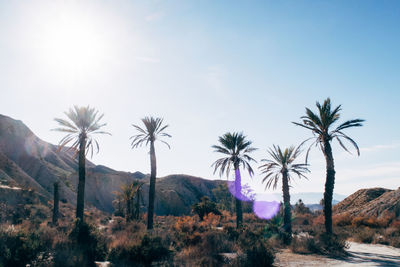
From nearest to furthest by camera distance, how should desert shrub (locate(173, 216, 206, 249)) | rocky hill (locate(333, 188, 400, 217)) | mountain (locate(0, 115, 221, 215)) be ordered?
desert shrub (locate(173, 216, 206, 249)) < rocky hill (locate(333, 188, 400, 217)) < mountain (locate(0, 115, 221, 215))

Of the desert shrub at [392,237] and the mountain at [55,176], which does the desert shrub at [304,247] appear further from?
the mountain at [55,176]

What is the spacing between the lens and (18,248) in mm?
9172

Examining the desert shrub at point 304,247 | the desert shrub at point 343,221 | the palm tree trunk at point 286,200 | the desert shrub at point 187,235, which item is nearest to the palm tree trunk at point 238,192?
the palm tree trunk at point 286,200

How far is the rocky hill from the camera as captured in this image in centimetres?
3600

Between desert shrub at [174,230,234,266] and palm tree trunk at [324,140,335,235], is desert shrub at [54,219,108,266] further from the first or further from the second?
palm tree trunk at [324,140,335,235]

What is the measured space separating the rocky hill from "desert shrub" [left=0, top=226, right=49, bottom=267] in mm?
38328

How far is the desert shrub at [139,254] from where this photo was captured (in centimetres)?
1042

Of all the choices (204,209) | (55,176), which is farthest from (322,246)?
(55,176)

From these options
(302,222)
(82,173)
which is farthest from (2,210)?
(302,222)

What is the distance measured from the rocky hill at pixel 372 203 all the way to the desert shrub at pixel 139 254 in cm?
3444

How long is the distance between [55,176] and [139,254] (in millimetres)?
55317

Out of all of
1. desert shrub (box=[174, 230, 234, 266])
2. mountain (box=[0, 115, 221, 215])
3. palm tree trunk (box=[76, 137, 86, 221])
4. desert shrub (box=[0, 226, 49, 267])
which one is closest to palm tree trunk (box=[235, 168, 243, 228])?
desert shrub (box=[174, 230, 234, 266])

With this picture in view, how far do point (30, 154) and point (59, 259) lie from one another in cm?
6050

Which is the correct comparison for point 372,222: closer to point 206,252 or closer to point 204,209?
point 204,209
